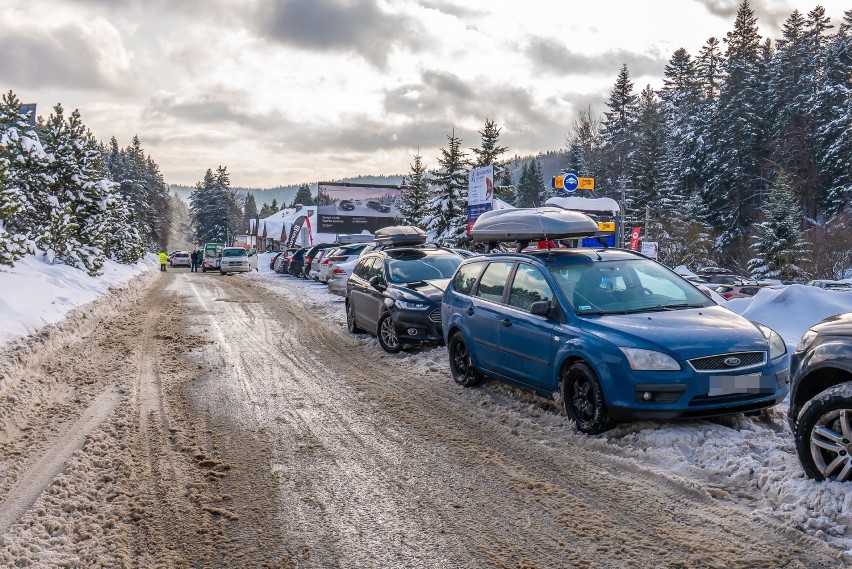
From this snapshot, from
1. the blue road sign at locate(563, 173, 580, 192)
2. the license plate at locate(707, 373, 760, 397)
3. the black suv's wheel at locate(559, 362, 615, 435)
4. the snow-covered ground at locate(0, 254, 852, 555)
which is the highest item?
the blue road sign at locate(563, 173, 580, 192)

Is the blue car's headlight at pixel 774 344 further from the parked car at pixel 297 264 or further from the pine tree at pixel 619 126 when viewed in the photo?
the pine tree at pixel 619 126

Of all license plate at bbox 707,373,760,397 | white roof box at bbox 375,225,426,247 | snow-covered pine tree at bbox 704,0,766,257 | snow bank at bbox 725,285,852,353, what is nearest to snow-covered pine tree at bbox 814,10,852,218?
snow-covered pine tree at bbox 704,0,766,257

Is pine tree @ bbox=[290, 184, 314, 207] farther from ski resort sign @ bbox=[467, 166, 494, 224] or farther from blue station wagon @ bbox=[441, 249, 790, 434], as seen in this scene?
blue station wagon @ bbox=[441, 249, 790, 434]

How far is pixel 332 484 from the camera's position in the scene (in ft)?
16.1

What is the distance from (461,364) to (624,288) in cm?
247

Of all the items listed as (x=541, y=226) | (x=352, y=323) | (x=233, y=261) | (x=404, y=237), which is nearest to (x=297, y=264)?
(x=233, y=261)

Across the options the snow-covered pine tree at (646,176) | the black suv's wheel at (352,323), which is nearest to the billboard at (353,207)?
the snow-covered pine tree at (646,176)

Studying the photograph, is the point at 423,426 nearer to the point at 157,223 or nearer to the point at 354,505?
the point at 354,505

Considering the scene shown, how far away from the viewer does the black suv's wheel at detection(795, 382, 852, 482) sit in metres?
4.16

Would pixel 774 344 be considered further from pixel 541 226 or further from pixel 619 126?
pixel 619 126

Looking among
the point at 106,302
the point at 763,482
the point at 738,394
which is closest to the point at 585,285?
the point at 738,394

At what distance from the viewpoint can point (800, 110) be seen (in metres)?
57.6

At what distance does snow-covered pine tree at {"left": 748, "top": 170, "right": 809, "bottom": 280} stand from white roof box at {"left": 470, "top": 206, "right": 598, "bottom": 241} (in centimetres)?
4045

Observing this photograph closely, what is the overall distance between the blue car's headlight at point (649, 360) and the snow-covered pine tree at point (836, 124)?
53.0 metres
